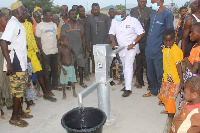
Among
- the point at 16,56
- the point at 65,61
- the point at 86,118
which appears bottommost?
the point at 86,118

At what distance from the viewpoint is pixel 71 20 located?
5164 mm

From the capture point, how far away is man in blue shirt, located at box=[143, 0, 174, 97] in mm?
3969

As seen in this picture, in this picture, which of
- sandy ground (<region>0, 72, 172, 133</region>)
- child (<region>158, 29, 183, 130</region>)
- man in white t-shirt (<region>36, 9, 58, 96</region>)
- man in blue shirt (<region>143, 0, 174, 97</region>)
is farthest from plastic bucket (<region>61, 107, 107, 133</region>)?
man in white t-shirt (<region>36, 9, 58, 96</region>)

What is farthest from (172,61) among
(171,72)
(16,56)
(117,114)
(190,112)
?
(16,56)

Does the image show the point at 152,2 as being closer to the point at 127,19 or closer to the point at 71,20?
the point at 127,19

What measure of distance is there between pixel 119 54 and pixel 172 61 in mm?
1546

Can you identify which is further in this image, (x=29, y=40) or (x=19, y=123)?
(x=29, y=40)

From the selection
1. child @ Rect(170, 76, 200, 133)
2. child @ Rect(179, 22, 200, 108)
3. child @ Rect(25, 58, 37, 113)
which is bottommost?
child @ Rect(25, 58, 37, 113)

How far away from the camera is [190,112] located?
198 centimetres

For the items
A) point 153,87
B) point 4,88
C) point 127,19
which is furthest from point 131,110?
point 4,88

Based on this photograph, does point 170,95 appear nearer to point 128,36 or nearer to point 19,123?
point 128,36

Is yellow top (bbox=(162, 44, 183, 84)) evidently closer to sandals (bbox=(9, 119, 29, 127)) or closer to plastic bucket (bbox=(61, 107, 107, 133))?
→ plastic bucket (bbox=(61, 107, 107, 133))

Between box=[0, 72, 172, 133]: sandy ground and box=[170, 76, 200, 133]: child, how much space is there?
3.83 feet

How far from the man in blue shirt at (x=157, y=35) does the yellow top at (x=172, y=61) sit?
2.18 feet
